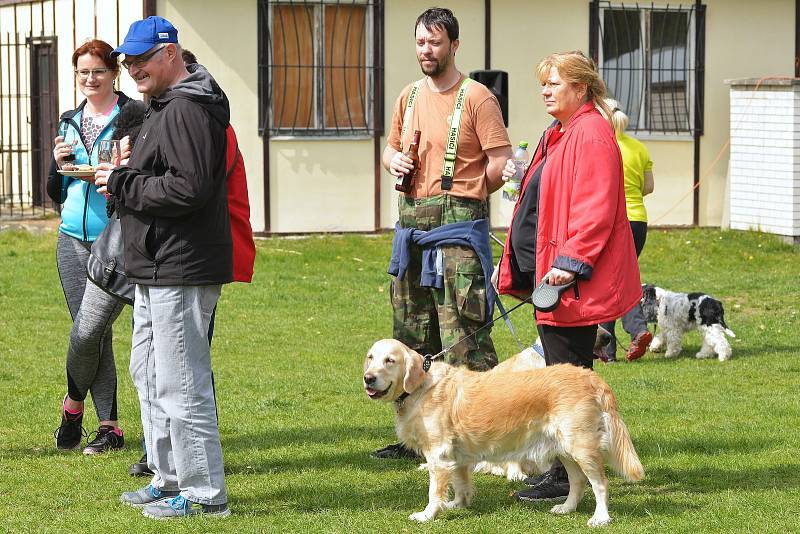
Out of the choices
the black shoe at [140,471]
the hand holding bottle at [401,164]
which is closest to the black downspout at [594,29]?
the hand holding bottle at [401,164]

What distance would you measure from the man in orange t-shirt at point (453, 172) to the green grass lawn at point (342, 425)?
0.84m

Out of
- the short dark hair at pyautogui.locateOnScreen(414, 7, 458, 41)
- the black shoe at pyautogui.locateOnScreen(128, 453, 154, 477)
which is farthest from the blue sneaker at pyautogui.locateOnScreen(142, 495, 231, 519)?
the short dark hair at pyautogui.locateOnScreen(414, 7, 458, 41)

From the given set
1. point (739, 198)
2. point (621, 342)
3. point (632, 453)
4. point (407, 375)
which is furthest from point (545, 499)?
point (739, 198)

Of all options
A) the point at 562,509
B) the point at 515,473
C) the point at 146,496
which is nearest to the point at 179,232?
the point at 146,496

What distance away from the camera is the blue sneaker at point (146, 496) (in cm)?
588

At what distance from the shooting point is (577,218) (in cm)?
568

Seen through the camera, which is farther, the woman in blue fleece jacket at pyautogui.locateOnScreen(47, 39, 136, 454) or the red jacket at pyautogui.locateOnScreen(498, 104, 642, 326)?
the woman in blue fleece jacket at pyautogui.locateOnScreen(47, 39, 136, 454)

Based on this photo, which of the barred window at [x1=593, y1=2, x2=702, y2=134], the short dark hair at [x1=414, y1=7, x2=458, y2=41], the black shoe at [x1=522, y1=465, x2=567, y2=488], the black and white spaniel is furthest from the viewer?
the barred window at [x1=593, y1=2, x2=702, y2=134]

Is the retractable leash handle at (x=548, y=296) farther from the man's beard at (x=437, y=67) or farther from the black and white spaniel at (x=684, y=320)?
the black and white spaniel at (x=684, y=320)

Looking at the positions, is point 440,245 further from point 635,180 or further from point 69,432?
point 635,180

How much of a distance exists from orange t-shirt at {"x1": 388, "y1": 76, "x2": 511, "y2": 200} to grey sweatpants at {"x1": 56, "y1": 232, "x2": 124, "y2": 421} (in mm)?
1830

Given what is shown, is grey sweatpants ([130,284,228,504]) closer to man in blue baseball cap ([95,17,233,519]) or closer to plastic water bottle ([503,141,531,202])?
man in blue baseball cap ([95,17,233,519])

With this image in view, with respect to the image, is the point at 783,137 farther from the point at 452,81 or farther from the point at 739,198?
the point at 452,81

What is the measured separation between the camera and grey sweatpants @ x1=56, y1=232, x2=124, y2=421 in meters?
6.79
